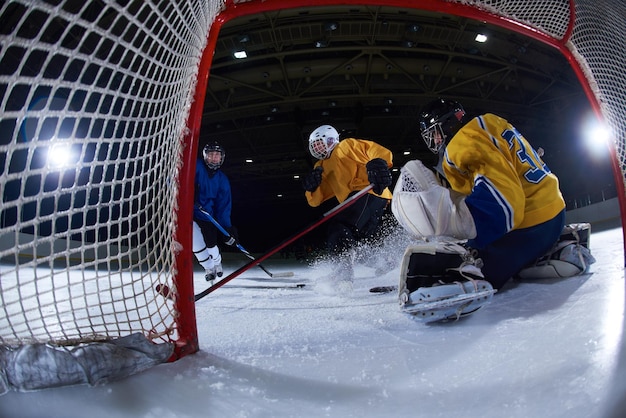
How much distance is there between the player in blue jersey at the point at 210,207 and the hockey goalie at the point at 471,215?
209cm

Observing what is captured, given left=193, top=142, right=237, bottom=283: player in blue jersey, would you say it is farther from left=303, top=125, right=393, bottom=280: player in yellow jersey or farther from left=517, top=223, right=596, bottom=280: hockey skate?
left=517, top=223, right=596, bottom=280: hockey skate

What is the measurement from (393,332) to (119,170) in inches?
33.7

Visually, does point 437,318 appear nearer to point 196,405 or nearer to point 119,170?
point 196,405

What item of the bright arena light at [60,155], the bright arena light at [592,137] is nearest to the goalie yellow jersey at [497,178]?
the bright arena light at [60,155]

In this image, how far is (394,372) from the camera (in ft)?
2.29

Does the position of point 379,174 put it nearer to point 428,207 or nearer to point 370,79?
point 428,207

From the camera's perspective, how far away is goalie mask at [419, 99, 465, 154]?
139 cm

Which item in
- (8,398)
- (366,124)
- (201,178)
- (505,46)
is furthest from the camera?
(366,124)

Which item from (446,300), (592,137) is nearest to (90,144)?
(446,300)

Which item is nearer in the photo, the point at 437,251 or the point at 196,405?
the point at 196,405

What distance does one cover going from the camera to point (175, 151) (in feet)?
3.46

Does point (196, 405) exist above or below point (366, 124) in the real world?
below

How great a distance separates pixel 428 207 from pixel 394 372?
67 centimetres

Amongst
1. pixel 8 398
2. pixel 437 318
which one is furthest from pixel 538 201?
pixel 8 398
